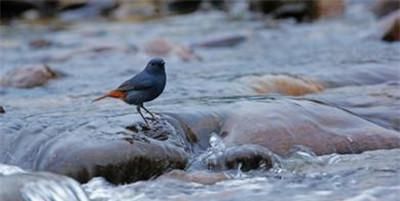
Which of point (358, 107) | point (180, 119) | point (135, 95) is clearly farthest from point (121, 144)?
point (358, 107)

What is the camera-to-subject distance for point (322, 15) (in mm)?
15211

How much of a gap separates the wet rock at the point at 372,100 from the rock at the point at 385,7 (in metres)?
7.50

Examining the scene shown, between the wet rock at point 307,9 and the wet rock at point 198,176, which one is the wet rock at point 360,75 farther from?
the wet rock at point 307,9

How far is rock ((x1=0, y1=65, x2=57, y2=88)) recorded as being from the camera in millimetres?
7535

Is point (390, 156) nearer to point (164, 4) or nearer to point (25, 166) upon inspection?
point (25, 166)

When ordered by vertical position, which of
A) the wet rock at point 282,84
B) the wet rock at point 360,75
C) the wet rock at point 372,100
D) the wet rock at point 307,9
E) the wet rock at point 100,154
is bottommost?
the wet rock at point 307,9

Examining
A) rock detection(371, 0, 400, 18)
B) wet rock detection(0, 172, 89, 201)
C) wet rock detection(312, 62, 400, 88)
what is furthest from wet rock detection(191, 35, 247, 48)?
wet rock detection(0, 172, 89, 201)

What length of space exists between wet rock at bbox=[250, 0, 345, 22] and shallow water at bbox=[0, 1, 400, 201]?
1.13 ft

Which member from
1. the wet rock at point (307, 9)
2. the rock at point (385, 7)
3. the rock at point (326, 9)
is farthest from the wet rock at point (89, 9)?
the rock at point (385, 7)

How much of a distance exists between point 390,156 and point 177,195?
1.14 m

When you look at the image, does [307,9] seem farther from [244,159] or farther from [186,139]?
[244,159]

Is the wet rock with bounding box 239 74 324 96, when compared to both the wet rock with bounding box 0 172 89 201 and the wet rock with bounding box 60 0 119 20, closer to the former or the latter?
the wet rock with bounding box 0 172 89 201

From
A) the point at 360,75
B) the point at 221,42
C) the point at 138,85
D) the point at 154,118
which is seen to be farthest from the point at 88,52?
the point at 138,85

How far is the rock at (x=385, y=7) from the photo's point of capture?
1364 cm
